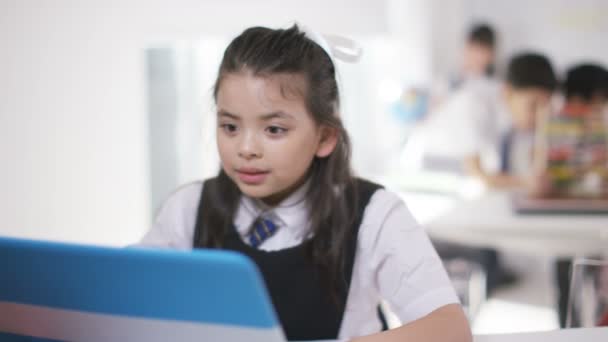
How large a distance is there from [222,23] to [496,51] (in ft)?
7.71

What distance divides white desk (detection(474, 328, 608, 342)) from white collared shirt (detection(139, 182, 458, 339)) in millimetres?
65

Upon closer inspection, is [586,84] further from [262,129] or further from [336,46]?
[262,129]

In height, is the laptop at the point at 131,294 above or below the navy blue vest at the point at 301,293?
above

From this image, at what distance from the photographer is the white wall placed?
143 cm

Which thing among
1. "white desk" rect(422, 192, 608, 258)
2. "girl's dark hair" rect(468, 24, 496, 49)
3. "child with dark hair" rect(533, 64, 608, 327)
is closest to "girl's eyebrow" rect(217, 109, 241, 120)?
"white desk" rect(422, 192, 608, 258)

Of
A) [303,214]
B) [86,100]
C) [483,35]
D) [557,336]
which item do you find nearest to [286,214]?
[303,214]

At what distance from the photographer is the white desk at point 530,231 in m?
1.78

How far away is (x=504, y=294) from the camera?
262cm

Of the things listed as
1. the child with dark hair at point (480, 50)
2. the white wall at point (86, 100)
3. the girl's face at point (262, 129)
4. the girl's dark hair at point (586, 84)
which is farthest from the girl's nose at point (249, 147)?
the child with dark hair at point (480, 50)

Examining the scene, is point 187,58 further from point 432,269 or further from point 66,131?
point 432,269

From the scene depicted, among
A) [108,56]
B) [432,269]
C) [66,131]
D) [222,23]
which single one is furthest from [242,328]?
[222,23]

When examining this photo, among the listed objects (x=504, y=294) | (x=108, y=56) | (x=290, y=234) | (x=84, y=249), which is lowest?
(x=504, y=294)

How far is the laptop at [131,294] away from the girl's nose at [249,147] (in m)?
0.30

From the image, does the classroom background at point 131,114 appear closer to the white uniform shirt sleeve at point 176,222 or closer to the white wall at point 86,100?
the white wall at point 86,100
